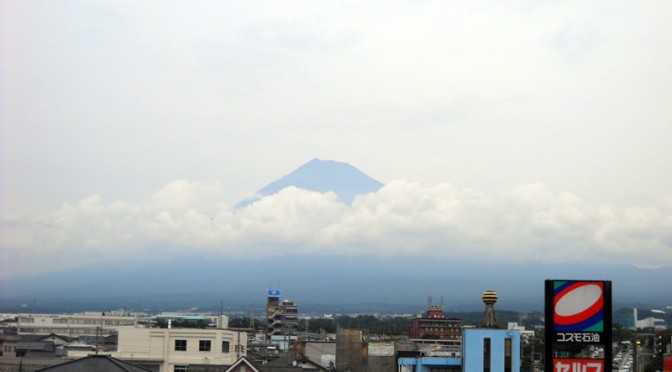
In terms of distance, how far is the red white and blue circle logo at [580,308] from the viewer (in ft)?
85.4

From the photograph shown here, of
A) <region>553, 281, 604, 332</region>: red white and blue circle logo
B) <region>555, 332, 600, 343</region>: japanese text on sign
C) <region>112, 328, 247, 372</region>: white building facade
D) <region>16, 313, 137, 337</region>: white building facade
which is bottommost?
<region>16, 313, 137, 337</region>: white building facade

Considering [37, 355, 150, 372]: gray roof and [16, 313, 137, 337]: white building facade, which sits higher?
[37, 355, 150, 372]: gray roof

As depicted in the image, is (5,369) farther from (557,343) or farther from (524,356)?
(524,356)

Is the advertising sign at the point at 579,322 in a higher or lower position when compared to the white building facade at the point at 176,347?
higher

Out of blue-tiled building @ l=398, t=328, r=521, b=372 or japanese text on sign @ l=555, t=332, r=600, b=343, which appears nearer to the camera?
japanese text on sign @ l=555, t=332, r=600, b=343

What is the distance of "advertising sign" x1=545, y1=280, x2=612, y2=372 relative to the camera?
2600cm

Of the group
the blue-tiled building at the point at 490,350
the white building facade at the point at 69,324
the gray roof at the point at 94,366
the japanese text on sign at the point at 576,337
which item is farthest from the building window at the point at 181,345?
the white building facade at the point at 69,324

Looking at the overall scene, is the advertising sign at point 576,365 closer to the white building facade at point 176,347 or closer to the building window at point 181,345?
the white building facade at point 176,347

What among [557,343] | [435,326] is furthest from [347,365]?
[435,326]

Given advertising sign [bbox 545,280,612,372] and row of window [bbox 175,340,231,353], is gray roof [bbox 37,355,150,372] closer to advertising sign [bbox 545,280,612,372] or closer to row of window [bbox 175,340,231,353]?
row of window [bbox 175,340,231,353]

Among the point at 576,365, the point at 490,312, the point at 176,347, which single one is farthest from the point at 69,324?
the point at 576,365

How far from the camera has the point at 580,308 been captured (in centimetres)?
2603

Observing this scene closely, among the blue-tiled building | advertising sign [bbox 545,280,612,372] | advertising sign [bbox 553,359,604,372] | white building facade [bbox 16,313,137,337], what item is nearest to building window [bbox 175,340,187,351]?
the blue-tiled building

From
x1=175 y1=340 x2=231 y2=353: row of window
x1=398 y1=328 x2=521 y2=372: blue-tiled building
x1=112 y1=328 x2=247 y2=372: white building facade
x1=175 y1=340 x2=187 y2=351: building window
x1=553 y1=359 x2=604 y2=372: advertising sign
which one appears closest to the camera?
x1=553 y1=359 x2=604 y2=372: advertising sign
